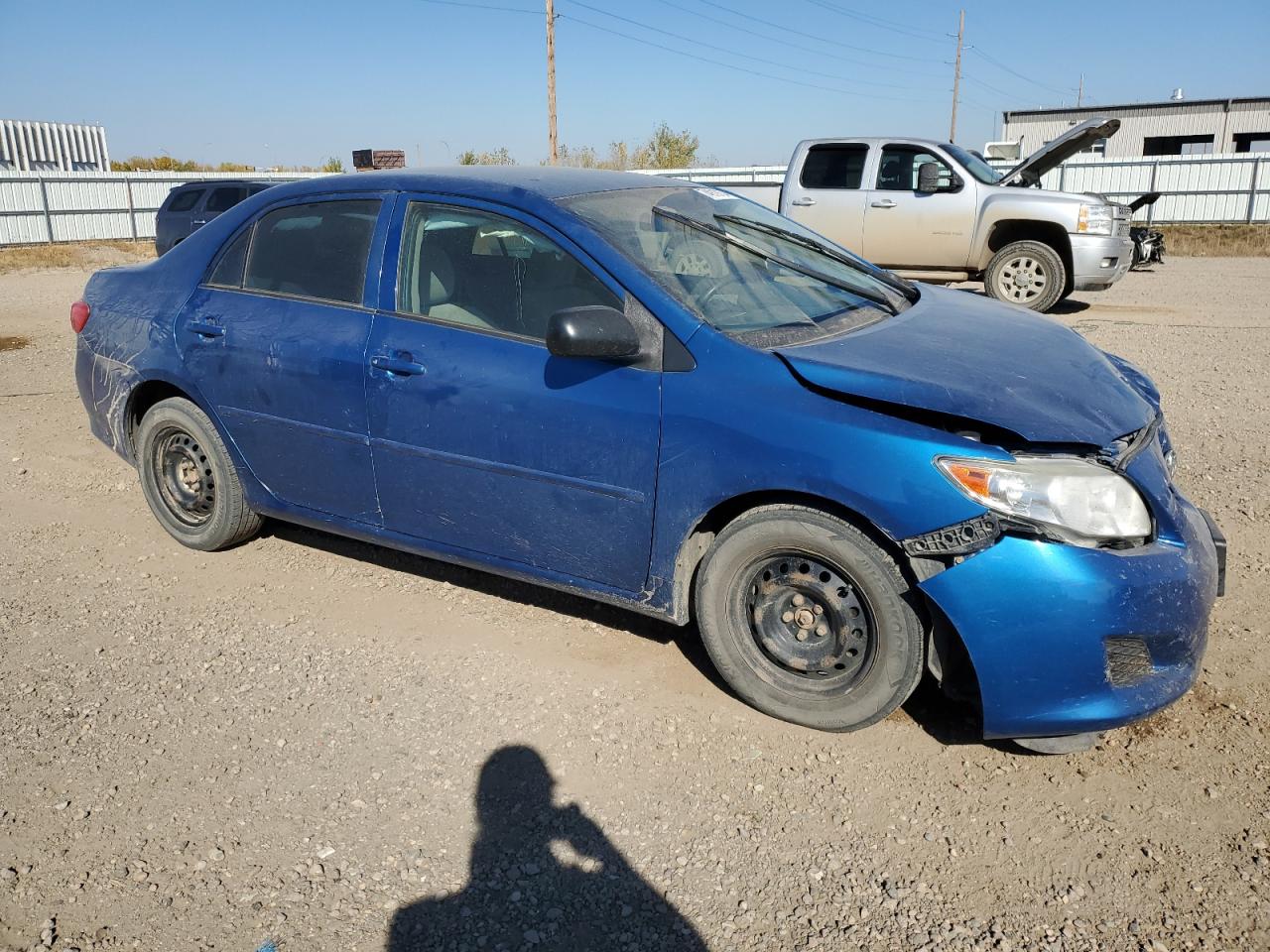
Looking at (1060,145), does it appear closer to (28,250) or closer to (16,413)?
(16,413)

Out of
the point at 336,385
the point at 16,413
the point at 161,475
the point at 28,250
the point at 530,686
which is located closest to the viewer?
the point at 530,686

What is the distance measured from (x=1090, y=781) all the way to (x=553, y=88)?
28.4 metres

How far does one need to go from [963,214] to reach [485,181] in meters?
9.03

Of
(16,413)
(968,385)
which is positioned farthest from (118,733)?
(16,413)

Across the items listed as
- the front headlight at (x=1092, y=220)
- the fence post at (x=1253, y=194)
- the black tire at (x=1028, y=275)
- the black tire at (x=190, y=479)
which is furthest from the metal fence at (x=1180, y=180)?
the black tire at (x=190, y=479)

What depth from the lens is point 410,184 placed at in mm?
4078

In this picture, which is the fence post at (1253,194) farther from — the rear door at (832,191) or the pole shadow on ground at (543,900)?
the pole shadow on ground at (543,900)

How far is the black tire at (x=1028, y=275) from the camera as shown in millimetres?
11445

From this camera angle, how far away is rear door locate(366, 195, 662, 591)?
3.46 metres

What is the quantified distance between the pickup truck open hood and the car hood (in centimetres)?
836

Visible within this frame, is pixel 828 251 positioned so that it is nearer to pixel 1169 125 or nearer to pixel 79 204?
pixel 79 204

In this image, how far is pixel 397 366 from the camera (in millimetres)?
3840

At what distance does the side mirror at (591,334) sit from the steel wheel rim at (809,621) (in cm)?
83

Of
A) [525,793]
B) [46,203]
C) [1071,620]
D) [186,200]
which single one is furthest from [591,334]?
[46,203]
